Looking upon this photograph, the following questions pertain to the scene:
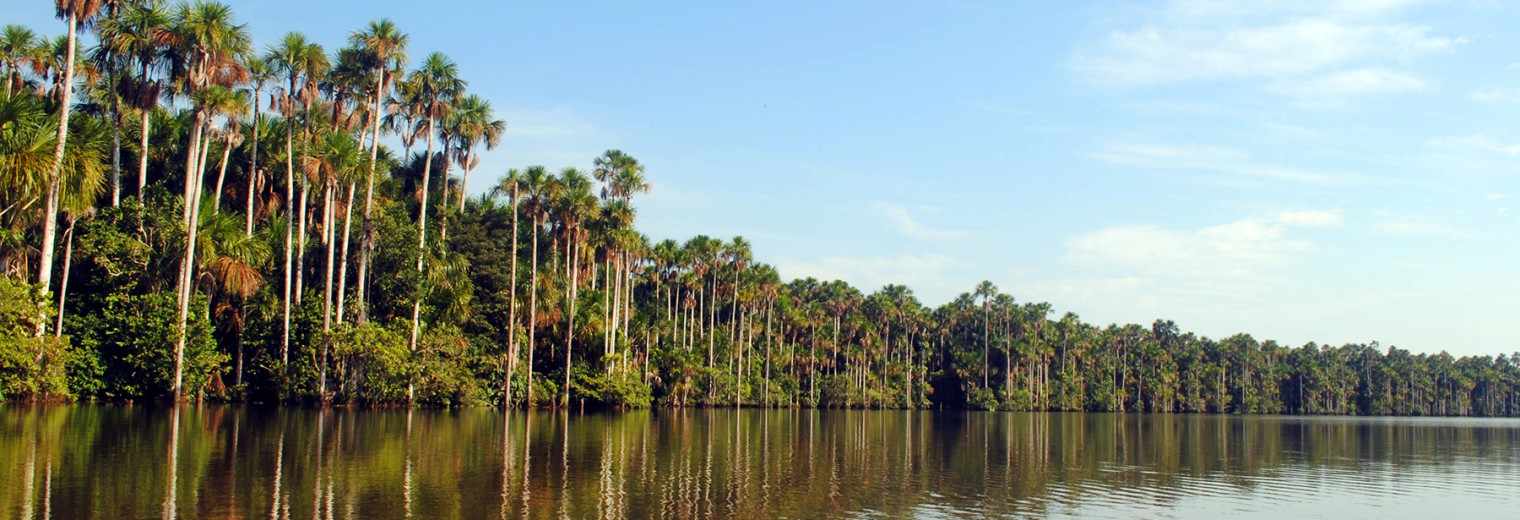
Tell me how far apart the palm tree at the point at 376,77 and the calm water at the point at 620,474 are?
1226cm

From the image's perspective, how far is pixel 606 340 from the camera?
66562 mm

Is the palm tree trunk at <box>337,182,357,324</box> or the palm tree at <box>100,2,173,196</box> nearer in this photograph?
the palm tree at <box>100,2,173,196</box>

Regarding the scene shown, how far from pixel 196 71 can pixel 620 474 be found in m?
32.7

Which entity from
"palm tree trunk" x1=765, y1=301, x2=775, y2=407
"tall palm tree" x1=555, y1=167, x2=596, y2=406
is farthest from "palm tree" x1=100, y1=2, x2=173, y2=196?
"palm tree trunk" x1=765, y1=301, x2=775, y2=407

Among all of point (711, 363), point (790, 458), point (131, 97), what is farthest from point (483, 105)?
point (790, 458)

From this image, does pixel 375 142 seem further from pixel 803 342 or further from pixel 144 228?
pixel 803 342

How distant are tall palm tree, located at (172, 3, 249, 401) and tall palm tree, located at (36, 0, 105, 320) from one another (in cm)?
406

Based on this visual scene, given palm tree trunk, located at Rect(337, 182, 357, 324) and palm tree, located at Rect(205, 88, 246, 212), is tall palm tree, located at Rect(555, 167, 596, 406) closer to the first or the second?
palm tree trunk, located at Rect(337, 182, 357, 324)

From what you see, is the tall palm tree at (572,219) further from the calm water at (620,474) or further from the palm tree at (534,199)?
the calm water at (620,474)

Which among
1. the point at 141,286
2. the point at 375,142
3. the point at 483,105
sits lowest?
the point at 141,286

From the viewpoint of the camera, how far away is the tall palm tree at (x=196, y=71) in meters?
43.9

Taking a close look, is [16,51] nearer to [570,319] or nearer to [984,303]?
[570,319]

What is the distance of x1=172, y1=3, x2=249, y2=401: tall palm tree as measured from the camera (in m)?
43.9

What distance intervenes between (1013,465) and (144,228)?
37.3 metres
